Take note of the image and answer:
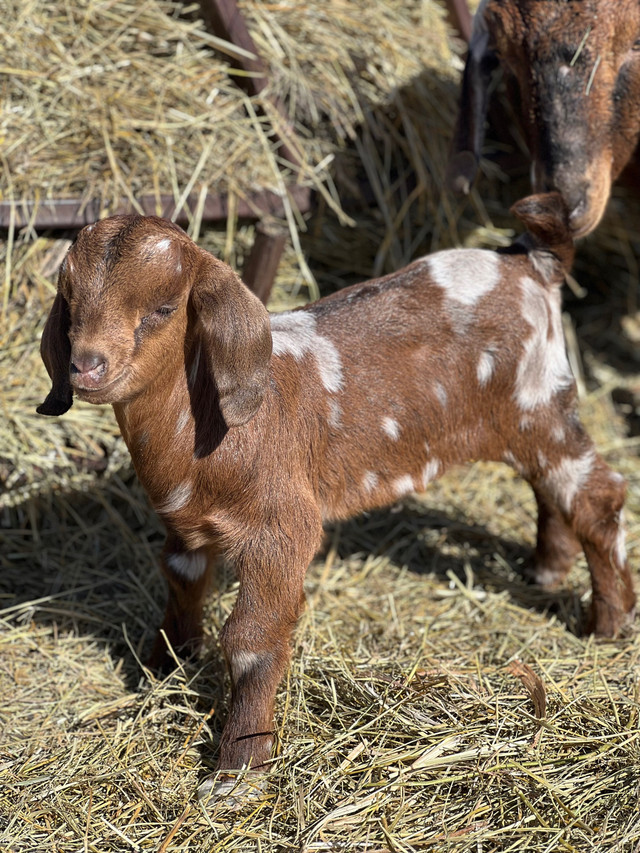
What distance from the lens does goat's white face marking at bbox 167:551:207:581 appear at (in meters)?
3.21

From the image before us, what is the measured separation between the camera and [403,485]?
3309 millimetres

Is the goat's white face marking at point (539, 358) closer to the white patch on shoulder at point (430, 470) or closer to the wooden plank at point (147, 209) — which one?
the white patch on shoulder at point (430, 470)

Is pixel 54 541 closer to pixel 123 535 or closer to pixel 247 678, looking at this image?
pixel 123 535

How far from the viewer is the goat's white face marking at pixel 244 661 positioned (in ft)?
9.37

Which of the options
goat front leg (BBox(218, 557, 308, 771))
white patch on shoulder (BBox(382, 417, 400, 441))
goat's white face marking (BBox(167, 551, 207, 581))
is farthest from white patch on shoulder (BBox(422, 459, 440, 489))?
goat's white face marking (BBox(167, 551, 207, 581))

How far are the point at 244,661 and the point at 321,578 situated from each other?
1.21 metres

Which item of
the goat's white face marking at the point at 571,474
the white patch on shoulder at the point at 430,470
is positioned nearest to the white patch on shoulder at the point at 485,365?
the white patch on shoulder at the point at 430,470

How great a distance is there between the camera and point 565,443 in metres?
3.45

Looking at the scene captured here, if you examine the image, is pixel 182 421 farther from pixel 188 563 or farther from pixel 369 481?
pixel 369 481

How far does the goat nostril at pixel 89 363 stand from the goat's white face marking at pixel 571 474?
1.85 m

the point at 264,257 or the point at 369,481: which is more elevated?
the point at 264,257

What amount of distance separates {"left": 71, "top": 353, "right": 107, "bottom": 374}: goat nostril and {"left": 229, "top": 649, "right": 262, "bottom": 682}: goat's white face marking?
1031mm

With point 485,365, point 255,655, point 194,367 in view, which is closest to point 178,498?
point 194,367

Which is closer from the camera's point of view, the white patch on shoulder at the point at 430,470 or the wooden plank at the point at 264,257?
the white patch on shoulder at the point at 430,470
